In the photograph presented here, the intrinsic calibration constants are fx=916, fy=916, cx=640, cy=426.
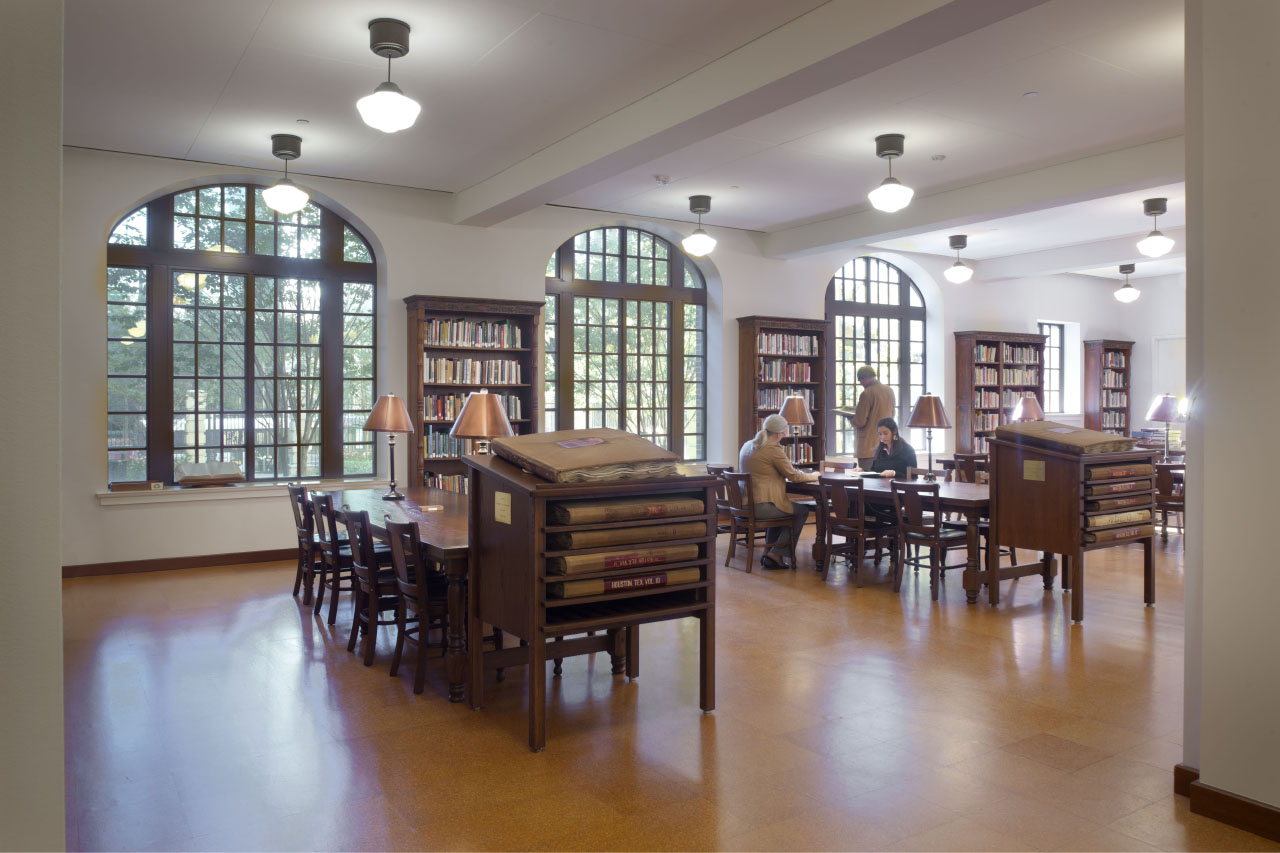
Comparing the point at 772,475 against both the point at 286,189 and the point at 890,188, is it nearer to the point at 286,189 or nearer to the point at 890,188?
the point at 890,188

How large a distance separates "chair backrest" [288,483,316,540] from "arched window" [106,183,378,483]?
6.90 ft

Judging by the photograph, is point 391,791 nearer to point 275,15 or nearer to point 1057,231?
point 275,15

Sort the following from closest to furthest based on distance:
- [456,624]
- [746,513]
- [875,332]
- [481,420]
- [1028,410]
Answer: [456,624] < [481,420] < [746,513] < [1028,410] < [875,332]

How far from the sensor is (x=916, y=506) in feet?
22.2

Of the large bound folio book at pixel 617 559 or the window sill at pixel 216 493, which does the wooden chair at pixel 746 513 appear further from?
the large bound folio book at pixel 617 559

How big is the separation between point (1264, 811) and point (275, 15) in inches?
222

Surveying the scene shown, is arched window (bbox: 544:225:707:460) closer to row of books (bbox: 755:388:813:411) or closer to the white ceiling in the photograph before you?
row of books (bbox: 755:388:813:411)

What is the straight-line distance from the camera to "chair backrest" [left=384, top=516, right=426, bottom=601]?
457cm

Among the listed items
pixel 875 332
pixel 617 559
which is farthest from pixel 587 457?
pixel 875 332

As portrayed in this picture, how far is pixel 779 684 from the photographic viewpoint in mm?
4660

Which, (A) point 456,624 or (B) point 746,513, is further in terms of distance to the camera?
(B) point 746,513

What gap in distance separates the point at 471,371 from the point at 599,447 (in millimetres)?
5097

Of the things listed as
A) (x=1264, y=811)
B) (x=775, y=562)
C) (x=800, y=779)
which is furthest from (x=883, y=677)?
(x=775, y=562)

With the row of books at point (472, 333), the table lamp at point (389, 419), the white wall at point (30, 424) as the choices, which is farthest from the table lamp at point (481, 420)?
the white wall at point (30, 424)
